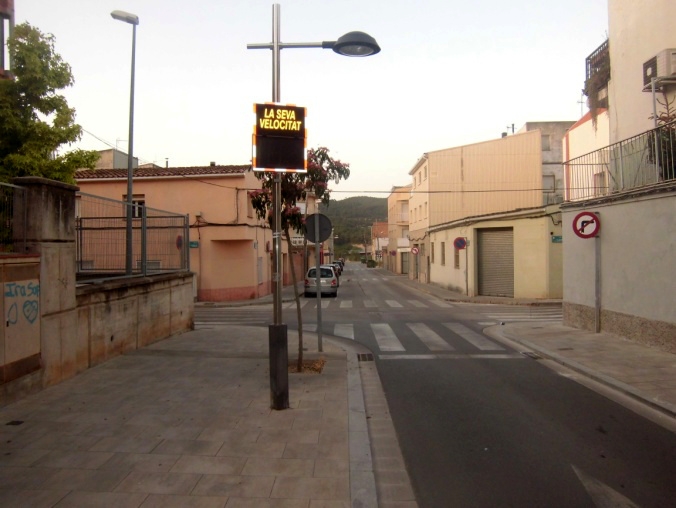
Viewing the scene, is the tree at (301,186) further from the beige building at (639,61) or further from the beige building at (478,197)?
the beige building at (478,197)

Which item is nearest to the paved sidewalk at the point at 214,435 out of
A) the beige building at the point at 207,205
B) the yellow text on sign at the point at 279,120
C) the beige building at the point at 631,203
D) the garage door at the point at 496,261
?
the beige building at the point at 631,203

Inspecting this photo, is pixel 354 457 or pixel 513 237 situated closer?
pixel 354 457

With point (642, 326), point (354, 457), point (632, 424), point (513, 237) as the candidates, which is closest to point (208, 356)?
point (354, 457)

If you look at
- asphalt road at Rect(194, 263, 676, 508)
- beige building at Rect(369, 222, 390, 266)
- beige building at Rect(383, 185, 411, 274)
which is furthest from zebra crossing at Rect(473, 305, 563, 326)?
beige building at Rect(369, 222, 390, 266)

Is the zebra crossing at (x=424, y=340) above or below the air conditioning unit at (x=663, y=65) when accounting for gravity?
below

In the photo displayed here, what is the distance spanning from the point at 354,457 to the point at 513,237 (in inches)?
838

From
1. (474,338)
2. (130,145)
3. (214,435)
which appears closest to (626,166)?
(474,338)

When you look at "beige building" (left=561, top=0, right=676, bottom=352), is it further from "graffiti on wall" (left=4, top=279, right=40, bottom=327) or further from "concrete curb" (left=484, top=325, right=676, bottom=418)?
"graffiti on wall" (left=4, top=279, right=40, bottom=327)

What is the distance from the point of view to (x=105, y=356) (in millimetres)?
9211

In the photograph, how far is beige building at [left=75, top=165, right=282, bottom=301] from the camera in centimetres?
2512

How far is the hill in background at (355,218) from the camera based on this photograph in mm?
140000

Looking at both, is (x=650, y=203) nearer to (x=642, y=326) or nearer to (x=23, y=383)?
(x=642, y=326)

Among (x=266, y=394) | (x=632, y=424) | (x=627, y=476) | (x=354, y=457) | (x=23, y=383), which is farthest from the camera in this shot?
(x=266, y=394)

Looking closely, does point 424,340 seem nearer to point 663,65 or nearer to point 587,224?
point 587,224
